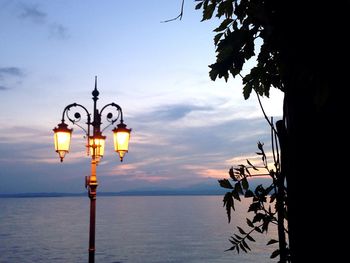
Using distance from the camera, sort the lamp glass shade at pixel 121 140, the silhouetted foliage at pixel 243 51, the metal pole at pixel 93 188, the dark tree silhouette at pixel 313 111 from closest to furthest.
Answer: the dark tree silhouette at pixel 313 111, the silhouetted foliage at pixel 243 51, the metal pole at pixel 93 188, the lamp glass shade at pixel 121 140

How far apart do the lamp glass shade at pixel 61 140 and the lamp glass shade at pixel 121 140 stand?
117 cm

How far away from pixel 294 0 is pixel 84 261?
226 feet

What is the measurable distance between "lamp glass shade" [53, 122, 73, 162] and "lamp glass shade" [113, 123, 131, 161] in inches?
45.9

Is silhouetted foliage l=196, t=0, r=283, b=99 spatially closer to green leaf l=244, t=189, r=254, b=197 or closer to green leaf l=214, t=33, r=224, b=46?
green leaf l=214, t=33, r=224, b=46

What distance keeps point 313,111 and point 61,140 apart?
921 cm

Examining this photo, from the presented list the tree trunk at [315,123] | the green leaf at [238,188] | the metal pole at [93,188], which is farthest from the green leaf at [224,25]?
the metal pole at [93,188]

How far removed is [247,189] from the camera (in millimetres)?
1688

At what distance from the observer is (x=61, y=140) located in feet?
32.1

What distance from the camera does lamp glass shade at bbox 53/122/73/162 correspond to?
978cm

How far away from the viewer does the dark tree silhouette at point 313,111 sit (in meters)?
1.07

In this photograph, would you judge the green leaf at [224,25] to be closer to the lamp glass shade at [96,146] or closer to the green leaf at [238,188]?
the green leaf at [238,188]

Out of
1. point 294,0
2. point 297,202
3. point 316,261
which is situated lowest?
point 316,261

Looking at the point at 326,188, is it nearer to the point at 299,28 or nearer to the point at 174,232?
the point at 299,28

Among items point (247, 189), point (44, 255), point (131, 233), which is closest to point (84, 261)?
point (44, 255)
